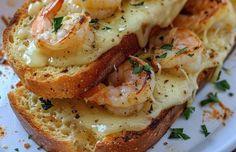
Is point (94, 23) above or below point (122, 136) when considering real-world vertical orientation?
above

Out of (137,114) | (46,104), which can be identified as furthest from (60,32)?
(137,114)

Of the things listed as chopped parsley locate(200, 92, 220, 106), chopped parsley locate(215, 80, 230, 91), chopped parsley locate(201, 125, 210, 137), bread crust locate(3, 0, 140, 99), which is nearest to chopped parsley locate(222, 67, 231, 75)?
chopped parsley locate(215, 80, 230, 91)

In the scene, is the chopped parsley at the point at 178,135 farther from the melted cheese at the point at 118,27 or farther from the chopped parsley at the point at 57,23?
the chopped parsley at the point at 57,23

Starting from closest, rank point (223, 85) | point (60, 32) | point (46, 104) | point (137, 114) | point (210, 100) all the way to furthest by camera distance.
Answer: point (60, 32)
point (137, 114)
point (46, 104)
point (210, 100)
point (223, 85)

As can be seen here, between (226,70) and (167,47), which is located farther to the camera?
(226,70)

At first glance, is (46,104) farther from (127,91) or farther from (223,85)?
(223,85)

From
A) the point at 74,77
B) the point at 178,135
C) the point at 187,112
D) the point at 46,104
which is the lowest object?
the point at 178,135

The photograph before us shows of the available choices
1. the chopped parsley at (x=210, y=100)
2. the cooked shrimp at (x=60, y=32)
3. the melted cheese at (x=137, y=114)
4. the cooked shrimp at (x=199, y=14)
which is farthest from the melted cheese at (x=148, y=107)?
the cooked shrimp at (x=60, y=32)
